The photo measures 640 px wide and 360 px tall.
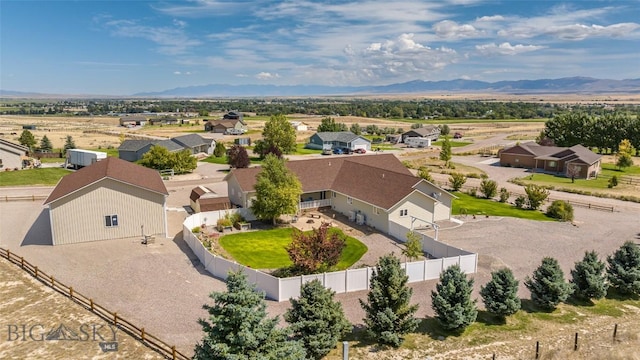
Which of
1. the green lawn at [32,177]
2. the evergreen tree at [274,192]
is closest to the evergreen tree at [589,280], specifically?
the evergreen tree at [274,192]

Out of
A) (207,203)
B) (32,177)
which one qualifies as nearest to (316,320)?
(207,203)

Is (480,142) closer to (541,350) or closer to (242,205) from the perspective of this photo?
(242,205)

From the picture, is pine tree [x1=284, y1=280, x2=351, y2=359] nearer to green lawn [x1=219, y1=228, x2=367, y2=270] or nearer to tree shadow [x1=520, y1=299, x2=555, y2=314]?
green lawn [x1=219, y1=228, x2=367, y2=270]

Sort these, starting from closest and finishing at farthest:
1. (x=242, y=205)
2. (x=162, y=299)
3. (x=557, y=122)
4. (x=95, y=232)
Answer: (x=162, y=299) → (x=95, y=232) → (x=242, y=205) → (x=557, y=122)

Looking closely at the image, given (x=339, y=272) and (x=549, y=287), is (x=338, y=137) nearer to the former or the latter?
(x=339, y=272)

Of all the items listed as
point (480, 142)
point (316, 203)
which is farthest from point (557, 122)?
point (316, 203)
